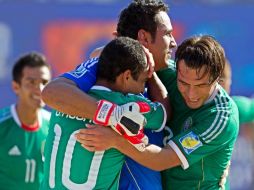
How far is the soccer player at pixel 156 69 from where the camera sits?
403 cm

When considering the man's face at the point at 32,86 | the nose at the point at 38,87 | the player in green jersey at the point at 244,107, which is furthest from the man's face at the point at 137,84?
the nose at the point at 38,87

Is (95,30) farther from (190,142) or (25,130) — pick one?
(190,142)

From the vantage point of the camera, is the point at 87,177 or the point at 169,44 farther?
the point at 169,44

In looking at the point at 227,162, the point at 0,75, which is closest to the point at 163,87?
the point at 227,162

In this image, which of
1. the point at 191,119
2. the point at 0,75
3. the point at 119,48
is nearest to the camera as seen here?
the point at 119,48

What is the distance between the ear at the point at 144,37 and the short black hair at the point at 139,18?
0.02m

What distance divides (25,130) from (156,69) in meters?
3.44

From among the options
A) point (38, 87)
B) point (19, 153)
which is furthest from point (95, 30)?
point (19, 153)

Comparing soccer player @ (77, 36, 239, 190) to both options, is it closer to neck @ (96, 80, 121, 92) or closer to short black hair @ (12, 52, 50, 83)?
neck @ (96, 80, 121, 92)

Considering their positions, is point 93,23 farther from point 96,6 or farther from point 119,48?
point 119,48

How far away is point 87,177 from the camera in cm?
403

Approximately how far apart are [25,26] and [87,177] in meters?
5.81

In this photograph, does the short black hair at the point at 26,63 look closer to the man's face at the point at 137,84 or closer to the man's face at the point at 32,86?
the man's face at the point at 32,86

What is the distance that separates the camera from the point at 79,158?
13.2 feet
